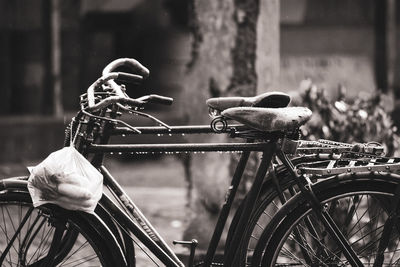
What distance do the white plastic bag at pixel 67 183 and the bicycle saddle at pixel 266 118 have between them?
65cm

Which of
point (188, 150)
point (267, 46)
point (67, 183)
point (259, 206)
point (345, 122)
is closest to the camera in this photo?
point (67, 183)

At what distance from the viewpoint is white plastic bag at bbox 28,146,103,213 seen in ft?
11.2

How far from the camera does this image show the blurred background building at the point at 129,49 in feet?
34.8

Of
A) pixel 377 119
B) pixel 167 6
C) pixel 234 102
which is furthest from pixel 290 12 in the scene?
pixel 234 102

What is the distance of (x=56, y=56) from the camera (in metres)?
10.8

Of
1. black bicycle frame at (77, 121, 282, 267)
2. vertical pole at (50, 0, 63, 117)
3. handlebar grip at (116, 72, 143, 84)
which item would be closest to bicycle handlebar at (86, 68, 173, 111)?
handlebar grip at (116, 72, 143, 84)

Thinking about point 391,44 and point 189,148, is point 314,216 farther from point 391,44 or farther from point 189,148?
point 391,44

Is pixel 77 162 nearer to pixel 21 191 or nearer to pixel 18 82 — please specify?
pixel 21 191

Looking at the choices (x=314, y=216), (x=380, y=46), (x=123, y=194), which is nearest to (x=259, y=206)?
(x=314, y=216)

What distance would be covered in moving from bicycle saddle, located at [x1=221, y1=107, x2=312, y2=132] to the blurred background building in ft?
22.9

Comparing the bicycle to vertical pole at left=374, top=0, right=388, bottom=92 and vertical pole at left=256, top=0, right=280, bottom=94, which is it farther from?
vertical pole at left=374, top=0, right=388, bottom=92

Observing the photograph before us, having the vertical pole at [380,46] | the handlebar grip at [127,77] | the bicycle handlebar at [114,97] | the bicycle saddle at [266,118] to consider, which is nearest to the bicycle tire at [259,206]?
the bicycle saddle at [266,118]

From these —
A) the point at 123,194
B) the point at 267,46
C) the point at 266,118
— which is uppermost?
the point at 267,46

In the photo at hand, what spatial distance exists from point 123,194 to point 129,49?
7118 mm
